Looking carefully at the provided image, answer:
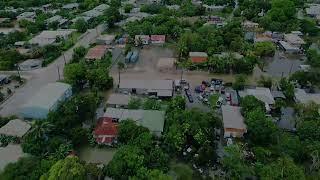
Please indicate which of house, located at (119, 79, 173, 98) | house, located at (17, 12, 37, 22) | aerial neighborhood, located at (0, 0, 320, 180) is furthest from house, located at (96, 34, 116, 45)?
house, located at (17, 12, 37, 22)

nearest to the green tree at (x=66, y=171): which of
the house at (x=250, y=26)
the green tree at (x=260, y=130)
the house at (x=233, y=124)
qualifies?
the house at (x=233, y=124)

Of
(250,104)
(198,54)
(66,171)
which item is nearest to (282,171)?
(250,104)

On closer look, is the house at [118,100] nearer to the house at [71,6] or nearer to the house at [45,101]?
the house at [45,101]

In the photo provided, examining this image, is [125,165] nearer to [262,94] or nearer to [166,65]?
[262,94]

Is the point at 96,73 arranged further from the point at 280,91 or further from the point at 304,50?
A: the point at 304,50

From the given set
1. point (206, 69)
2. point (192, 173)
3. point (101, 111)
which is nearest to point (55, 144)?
point (101, 111)

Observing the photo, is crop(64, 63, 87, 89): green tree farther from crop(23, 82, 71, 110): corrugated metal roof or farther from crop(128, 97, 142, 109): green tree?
crop(128, 97, 142, 109): green tree
